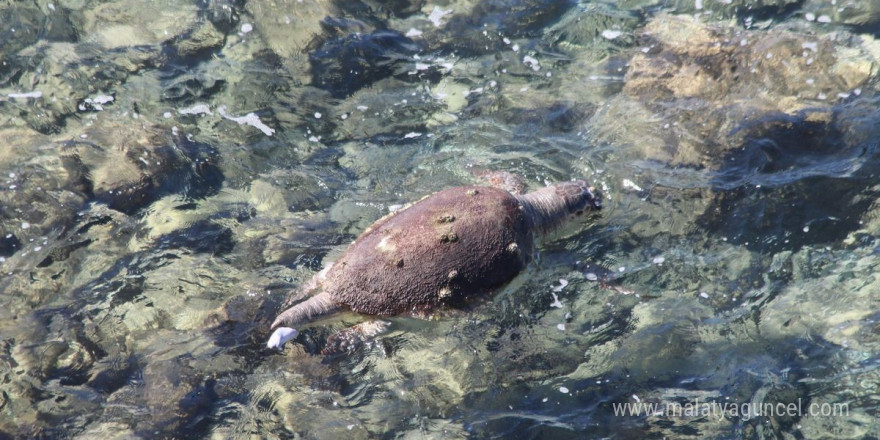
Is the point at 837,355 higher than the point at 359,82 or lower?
lower

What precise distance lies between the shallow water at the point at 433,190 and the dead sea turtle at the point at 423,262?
0.89ft

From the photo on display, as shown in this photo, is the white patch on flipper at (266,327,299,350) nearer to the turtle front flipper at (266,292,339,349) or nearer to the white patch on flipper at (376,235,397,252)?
the turtle front flipper at (266,292,339,349)

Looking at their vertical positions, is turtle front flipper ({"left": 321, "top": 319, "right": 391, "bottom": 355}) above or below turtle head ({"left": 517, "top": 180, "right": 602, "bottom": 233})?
below

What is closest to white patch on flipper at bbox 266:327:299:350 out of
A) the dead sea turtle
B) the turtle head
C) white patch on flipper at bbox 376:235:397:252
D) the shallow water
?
the dead sea turtle

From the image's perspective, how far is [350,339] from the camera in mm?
4648

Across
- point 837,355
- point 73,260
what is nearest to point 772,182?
point 837,355

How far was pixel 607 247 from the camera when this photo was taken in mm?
5469

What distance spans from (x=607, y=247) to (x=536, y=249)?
738 millimetres

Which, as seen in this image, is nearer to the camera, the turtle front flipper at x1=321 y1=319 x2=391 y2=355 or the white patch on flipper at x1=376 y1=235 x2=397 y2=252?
the white patch on flipper at x1=376 y1=235 x2=397 y2=252

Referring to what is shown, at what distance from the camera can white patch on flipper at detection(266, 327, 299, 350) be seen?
14.1 feet

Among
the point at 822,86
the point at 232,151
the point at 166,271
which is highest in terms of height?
the point at 822,86

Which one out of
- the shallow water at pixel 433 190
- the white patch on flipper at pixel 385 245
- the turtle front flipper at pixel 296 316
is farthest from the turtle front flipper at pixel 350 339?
the white patch on flipper at pixel 385 245

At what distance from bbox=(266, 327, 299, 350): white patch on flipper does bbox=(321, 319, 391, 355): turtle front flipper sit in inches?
14.7

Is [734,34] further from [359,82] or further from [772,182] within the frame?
[359,82]
